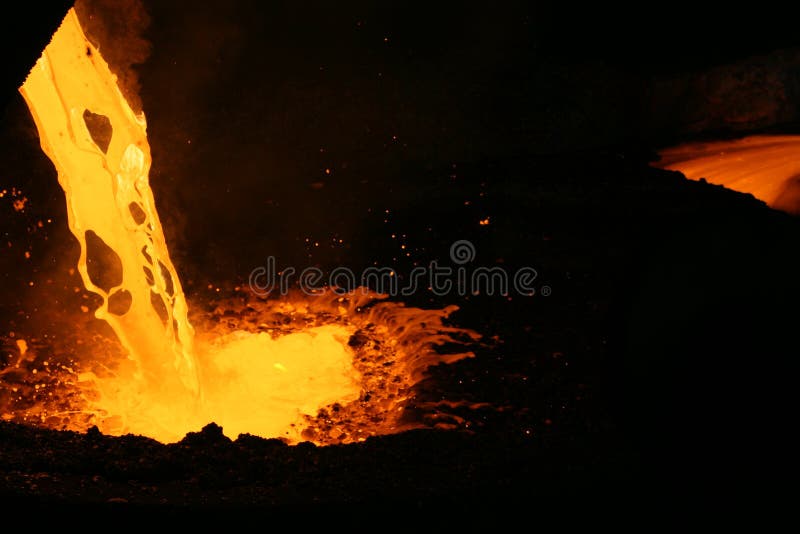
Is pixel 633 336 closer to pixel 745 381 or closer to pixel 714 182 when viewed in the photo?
pixel 745 381

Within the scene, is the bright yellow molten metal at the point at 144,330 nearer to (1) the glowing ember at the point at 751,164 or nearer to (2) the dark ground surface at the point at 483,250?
(2) the dark ground surface at the point at 483,250

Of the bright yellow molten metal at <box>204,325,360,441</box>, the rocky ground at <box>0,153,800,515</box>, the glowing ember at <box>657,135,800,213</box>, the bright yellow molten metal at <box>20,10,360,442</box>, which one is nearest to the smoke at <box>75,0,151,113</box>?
the bright yellow molten metal at <box>20,10,360,442</box>

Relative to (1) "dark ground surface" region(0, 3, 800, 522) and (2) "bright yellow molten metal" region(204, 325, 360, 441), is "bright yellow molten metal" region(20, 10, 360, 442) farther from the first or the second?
(1) "dark ground surface" region(0, 3, 800, 522)

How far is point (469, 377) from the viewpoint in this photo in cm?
345

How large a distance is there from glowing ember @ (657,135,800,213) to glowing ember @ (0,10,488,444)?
313 cm

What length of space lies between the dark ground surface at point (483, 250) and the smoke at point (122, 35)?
13 cm

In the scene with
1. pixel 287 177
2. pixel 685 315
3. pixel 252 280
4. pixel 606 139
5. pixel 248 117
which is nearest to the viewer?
pixel 685 315

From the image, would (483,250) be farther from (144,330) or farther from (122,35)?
(122,35)

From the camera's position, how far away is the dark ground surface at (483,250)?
1.65 meters

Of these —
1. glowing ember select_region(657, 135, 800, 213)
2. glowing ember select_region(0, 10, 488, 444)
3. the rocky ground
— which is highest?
glowing ember select_region(657, 135, 800, 213)

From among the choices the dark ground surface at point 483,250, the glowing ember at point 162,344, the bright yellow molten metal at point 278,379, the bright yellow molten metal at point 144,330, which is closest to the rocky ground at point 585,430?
the dark ground surface at point 483,250

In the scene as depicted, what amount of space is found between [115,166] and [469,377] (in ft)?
7.03

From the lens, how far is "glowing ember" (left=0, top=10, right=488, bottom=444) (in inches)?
139

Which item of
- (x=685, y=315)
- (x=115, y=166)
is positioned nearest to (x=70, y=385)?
(x=115, y=166)
